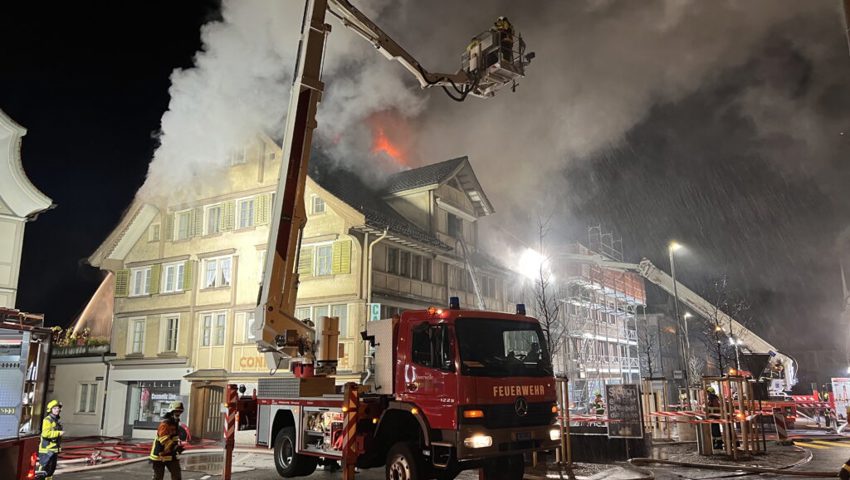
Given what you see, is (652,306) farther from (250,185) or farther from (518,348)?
(518,348)

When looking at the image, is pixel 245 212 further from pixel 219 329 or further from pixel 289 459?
pixel 289 459

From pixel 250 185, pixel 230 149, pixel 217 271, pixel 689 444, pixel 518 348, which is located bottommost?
pixel 689 444

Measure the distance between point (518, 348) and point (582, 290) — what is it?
100ft

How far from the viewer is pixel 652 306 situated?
57375 mm

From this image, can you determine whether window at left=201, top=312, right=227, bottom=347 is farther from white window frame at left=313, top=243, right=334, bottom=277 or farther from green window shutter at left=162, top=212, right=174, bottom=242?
white window frame at left=313, top=243, right=334, bottom=277

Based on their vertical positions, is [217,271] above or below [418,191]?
below

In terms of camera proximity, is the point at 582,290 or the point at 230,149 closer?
the point at 230,149

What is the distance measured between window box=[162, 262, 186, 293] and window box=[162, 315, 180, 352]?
1.21m

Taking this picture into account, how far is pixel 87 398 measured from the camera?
87.1 ft

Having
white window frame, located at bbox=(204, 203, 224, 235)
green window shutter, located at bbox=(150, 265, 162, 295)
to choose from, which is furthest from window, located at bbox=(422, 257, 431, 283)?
green window shutter, located at bbox=(150, 265, 162, 295)

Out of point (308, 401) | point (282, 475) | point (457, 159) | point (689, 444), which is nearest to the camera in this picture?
point (308, 401)

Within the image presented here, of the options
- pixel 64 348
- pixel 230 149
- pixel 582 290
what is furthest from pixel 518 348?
pixel 582 290

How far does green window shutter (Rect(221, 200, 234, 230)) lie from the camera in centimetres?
2352

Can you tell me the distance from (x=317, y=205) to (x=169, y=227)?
852 centimetres
